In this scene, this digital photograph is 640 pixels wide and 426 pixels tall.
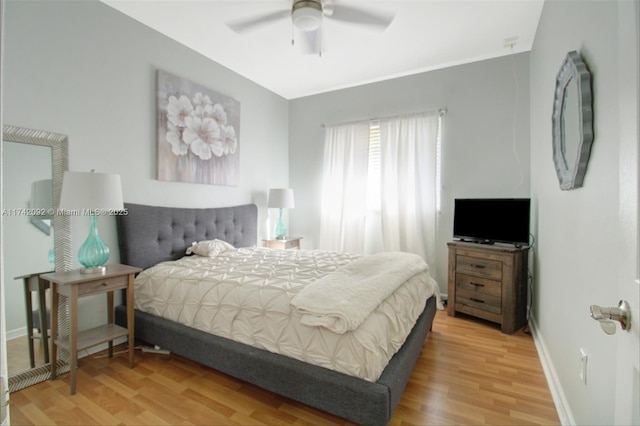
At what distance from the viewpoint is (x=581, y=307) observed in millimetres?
1454

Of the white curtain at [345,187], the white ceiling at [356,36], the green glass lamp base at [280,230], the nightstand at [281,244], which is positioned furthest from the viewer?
the green glass lamp base at [280,230]

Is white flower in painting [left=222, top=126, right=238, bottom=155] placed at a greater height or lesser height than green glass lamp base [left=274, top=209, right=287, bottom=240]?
greater

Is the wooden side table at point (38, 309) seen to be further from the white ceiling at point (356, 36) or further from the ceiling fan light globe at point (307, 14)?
the ceiling fan light globe at point (307, 14)

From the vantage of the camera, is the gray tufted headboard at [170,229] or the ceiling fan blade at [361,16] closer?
the ceiling fan blade at [361,16]

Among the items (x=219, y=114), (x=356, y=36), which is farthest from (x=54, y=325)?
(x=356, y=36)

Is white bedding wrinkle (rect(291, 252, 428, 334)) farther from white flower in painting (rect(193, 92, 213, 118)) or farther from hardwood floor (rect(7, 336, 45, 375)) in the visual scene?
white flower in painting (rect(193, 92, 213, 118))

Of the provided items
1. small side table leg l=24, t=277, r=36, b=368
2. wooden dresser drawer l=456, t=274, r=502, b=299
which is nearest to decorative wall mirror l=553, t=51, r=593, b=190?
wooden dresser drawer l=456, t=274, r=502, b=299

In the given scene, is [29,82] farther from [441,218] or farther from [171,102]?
[441,218]

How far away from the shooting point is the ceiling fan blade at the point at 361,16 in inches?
82.8

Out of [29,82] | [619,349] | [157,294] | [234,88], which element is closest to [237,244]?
[157,294]

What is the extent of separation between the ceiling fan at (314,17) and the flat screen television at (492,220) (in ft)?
6.49

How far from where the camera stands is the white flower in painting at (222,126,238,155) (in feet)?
11.6

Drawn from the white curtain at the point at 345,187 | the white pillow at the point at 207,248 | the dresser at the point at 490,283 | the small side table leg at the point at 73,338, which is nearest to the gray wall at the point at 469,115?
the white curtain at the point at 345,187

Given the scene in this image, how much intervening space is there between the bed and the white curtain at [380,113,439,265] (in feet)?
3.78
